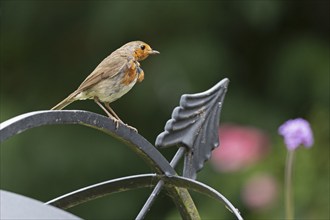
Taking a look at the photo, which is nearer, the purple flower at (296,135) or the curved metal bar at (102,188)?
the curved metal bar at (102,188)

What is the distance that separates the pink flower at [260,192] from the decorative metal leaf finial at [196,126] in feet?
4.26

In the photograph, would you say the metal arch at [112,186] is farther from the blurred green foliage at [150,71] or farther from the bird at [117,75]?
the blurred green foliage at [150,71]

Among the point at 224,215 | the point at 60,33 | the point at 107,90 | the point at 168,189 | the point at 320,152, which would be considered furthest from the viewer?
the point at 60,33

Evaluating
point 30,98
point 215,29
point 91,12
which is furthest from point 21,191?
point 215,29

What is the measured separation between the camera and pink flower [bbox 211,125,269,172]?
302 cm

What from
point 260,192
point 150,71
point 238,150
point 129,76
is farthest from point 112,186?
point 150,71

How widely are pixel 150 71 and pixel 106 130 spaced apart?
8.13 feet

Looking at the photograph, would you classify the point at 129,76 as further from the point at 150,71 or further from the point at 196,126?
the point at 150,71

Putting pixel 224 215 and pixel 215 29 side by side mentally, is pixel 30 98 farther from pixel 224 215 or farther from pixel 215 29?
pixel 224 215

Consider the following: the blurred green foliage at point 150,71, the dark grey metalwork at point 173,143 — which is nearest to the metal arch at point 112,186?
the dark grey metalwork at point 173,143

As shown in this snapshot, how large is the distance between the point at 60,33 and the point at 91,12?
37 cm

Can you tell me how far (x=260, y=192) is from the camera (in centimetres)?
286

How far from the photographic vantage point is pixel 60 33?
4059 mm

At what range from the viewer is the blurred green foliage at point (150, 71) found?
364 cm
